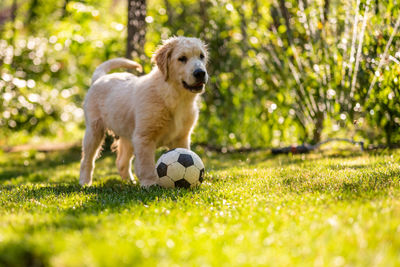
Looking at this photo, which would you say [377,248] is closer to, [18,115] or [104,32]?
[104,32]

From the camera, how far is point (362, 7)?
5070mm

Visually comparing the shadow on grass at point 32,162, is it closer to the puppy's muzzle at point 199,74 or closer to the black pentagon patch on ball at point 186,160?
the black pentagon patch on ball at point 186,160

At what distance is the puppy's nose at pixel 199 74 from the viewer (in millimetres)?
3637

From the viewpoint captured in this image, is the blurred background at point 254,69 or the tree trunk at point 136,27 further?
the tree trunk at point 136,27

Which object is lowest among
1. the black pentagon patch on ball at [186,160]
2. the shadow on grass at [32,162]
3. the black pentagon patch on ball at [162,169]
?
the shadow on grass at [32,162]

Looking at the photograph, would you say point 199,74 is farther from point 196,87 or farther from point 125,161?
point 125,161

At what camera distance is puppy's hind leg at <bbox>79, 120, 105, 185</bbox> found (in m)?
4.57

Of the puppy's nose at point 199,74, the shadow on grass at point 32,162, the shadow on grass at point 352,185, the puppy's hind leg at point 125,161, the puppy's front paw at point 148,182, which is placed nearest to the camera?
the shadow on grass at point 352,185

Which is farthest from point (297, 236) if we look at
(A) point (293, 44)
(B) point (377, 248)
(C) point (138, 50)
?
(C) point (138, 50)

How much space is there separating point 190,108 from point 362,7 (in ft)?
8.72

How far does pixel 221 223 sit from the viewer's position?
2.20 metres

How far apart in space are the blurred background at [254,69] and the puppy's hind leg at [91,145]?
2287mm

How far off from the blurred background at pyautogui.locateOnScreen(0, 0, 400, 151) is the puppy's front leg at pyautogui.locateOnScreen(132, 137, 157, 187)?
2.81 metres

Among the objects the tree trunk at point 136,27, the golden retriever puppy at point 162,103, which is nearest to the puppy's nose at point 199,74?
the golden retriever puppy at point 162,103
